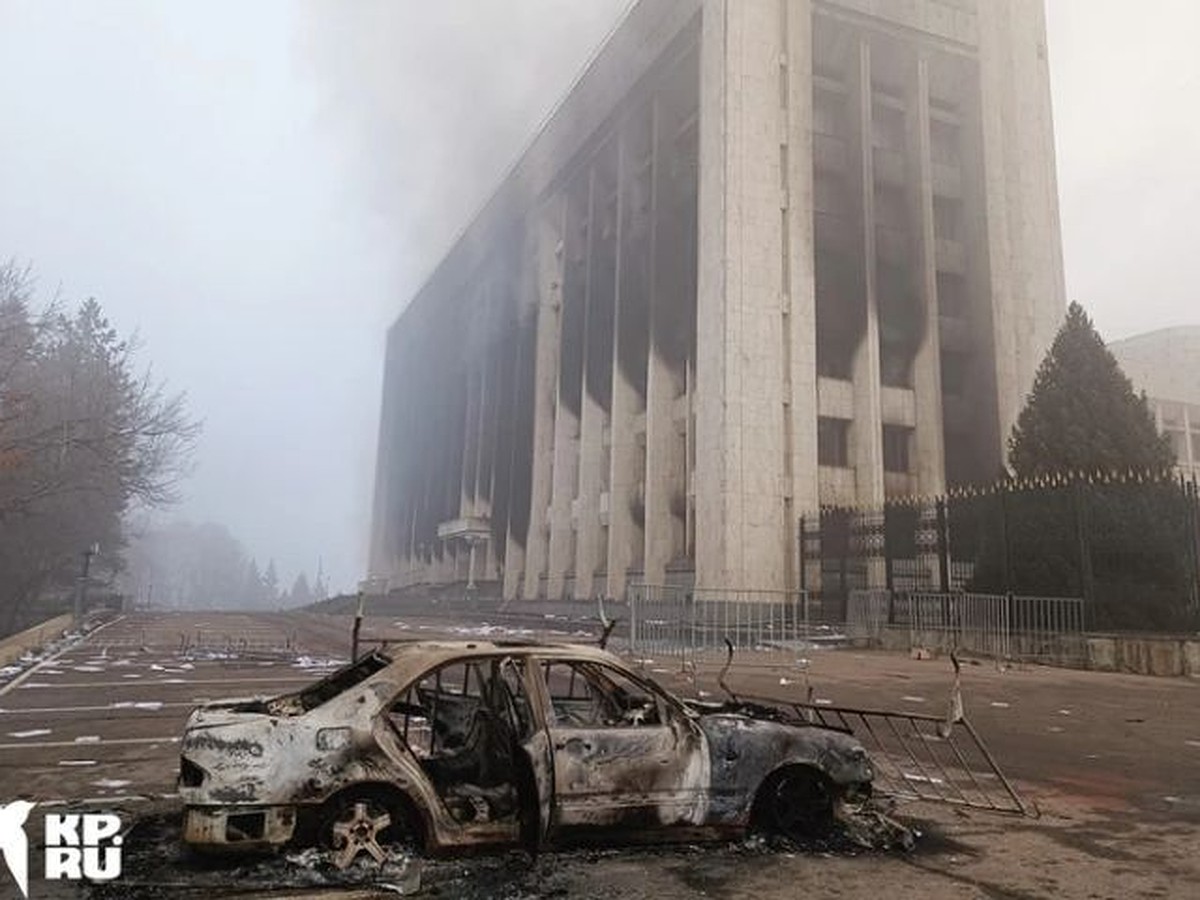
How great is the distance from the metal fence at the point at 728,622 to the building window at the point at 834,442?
5.75m

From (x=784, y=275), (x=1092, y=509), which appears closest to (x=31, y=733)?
(x=1092, y=509)

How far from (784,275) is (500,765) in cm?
2561

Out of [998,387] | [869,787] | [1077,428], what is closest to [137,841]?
[869,787]

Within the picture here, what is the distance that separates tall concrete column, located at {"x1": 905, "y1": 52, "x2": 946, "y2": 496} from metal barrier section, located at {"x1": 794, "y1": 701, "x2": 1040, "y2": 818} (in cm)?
2273

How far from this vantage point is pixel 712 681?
1409 centimetres

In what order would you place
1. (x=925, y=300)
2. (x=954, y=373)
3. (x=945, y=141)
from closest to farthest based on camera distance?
1. (x=925, y=300)
2. (x=954, y=373)
3. (x=945, y=141)

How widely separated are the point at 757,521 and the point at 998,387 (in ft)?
37.4

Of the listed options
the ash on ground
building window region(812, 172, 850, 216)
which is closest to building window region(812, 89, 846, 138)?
building window region(812, 172, 850, 216)

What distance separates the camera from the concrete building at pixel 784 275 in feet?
91.0

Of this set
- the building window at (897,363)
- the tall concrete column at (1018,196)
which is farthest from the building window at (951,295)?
the building window at (897,363)

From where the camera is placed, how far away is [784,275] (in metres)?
28.7

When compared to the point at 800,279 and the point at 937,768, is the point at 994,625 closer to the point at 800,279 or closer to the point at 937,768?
the point at 937,768

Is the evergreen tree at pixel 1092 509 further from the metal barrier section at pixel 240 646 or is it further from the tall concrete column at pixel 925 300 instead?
the metal barrier section at pixel 240 646

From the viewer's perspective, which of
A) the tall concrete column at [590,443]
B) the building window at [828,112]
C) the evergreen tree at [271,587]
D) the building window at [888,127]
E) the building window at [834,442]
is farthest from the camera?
the evergreen tree at [271,587]
